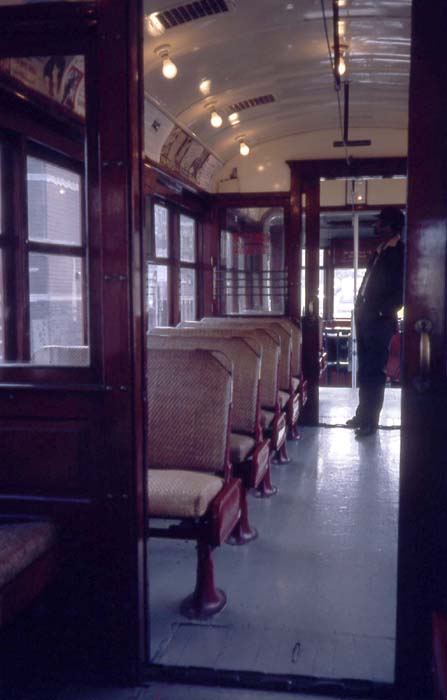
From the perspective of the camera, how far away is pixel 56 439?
245 centimetres

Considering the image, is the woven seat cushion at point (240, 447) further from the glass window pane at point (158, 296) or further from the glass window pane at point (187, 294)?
the glass window pane at point (187, 294)

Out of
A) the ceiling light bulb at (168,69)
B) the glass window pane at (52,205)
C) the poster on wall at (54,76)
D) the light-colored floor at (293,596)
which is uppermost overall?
the ceiling light bulb at (168,69)

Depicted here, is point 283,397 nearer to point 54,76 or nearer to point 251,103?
point 54,76

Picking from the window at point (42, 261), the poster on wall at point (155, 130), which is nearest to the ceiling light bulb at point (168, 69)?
the poster on wall at point (155, 130)

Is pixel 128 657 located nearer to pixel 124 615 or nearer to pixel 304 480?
pixel 124 615

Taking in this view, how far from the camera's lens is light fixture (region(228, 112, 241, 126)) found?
7.19 metres

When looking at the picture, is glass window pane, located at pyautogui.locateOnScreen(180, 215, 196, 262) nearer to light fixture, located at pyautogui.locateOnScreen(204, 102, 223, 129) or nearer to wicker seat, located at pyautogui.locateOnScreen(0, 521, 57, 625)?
light fixture, located at pyautogui.locateOnScreen(204, 102, 223, 129)

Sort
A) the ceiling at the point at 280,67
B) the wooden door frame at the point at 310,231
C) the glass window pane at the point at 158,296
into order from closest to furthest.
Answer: the ceiling at the point at 280,67, the glass window pane at the point at 158,296, the wooden door frame at the point at 310,231

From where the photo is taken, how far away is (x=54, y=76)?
3945 millimetres

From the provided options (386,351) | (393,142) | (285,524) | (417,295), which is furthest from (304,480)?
(393,142)

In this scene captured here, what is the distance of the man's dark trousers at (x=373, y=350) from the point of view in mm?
6156

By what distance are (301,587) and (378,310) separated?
3270mm

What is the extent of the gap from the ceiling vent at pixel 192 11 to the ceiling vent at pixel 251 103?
2250mm

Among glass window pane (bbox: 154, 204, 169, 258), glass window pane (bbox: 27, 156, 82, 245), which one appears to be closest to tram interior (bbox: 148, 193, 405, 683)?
glass window pane (bbox: 27, 156, 82, 245)
